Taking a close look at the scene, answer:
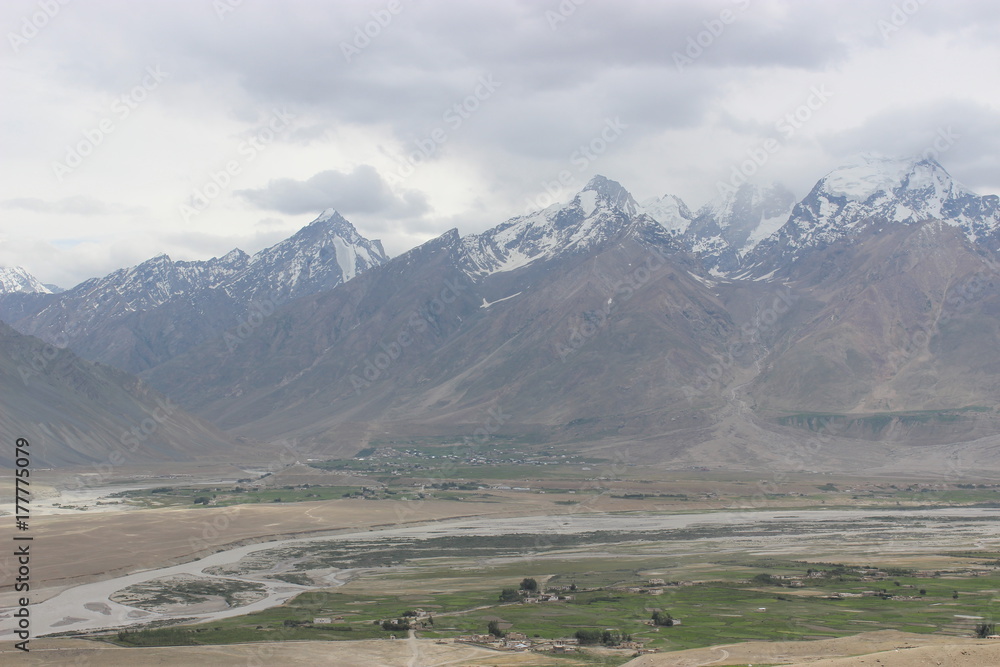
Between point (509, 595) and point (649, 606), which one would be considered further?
point (509, 595)

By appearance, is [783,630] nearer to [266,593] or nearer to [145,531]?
[266,593]

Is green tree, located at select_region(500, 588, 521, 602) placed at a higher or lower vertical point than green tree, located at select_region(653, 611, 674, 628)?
higher

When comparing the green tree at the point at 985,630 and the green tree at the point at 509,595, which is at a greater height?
the green tree at the point at 509,595

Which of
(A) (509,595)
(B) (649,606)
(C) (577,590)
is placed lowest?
(B) (649,606)

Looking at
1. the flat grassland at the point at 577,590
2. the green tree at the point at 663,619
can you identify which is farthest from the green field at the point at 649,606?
the green tree at the point at 663,619

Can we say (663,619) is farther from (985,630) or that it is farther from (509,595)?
(985,630)

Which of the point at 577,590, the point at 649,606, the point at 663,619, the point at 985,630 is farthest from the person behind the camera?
the point at 577,590

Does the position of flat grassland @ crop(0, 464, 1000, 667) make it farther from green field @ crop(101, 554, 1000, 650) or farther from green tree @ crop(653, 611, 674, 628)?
green tree @ crop(653, 611, 674, 628)

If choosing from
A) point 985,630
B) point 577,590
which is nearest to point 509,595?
point 577,590

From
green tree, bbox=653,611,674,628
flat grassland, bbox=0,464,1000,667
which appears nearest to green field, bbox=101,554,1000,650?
flat grassland, bbox=0,464,1000,667

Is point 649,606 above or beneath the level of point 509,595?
beneath

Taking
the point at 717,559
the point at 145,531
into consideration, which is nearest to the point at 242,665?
the point at 717,559

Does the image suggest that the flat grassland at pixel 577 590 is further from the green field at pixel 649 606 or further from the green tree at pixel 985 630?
the green tree at pixel 985 630
